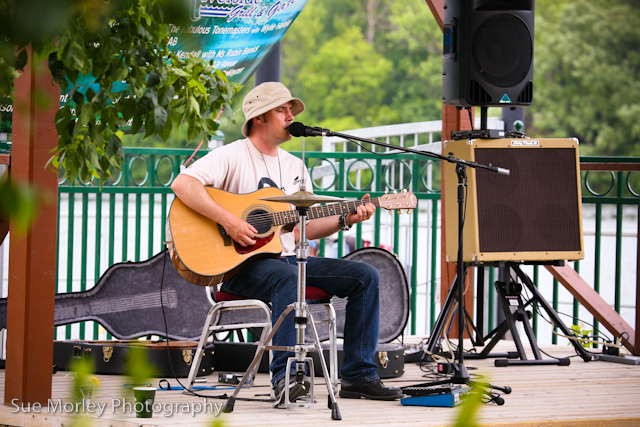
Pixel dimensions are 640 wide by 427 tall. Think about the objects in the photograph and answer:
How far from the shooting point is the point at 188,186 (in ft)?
9.78

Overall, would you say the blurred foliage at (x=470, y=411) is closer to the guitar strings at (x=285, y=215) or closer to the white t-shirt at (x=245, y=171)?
the guitar strings at (x=285, y=215)

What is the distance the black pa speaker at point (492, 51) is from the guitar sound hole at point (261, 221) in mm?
Result: 1339

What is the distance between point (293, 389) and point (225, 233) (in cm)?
72

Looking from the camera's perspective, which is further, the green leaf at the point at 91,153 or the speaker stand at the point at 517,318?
the speaker stand at the point at 517,318

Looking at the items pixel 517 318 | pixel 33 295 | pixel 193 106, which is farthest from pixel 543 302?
pixel 33 295

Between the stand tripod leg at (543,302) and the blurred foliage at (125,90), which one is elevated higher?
the blurred foliage at (125,90)

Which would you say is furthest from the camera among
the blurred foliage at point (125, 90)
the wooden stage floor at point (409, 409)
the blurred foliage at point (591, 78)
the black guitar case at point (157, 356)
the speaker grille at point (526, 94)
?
the blurred foliage at point (591, 78)

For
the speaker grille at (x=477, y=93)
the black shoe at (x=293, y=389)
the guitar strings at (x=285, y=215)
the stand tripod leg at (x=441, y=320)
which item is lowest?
the black shoe at (x=293, y=389)

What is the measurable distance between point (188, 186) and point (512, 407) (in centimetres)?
159

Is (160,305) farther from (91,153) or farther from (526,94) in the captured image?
(526,94)

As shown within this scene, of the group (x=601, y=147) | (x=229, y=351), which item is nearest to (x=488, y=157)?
(x=229, y=351)

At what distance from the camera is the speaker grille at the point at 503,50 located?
366 centimetres

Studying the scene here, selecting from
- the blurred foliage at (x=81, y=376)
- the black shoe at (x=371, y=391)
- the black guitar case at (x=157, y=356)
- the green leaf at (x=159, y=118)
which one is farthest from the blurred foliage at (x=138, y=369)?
the black guitar case at (x=157, y=356)

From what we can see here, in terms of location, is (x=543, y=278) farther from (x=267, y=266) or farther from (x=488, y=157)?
(x=267, y=266)
